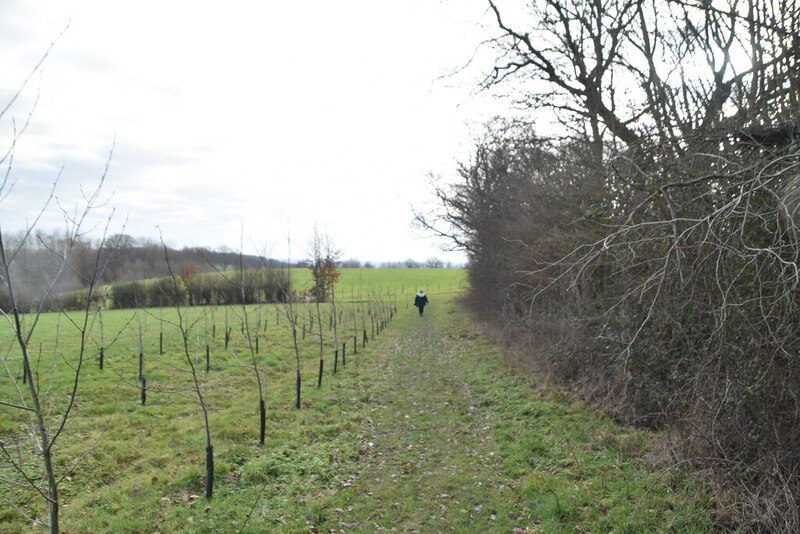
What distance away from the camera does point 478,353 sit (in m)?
15.8

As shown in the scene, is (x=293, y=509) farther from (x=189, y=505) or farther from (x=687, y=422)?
(x=687, y=422)

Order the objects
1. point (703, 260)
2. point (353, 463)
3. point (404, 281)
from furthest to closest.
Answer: point (404, 281) < point (353, 463) < point (703, 260)

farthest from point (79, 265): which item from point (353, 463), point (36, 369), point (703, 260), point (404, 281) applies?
point (404, 281)

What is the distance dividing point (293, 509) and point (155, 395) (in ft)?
25.5

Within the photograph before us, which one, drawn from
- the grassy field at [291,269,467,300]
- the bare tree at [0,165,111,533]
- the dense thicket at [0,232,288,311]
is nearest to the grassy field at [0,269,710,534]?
the bare tree at [0,165,111,533]

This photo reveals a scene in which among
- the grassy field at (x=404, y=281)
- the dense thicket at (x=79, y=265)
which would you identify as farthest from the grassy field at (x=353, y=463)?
the grassy field at (x=404, y=281)

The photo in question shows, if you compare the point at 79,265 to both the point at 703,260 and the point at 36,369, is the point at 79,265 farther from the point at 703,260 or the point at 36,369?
the point at 703,260

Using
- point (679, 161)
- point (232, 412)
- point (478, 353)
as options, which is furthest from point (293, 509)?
point (478, 353)

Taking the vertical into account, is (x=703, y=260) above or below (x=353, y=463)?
above

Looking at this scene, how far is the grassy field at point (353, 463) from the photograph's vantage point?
5105 mm

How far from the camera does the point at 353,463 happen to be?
22.8 ft

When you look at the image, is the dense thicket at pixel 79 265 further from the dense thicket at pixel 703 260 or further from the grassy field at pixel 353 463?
the dense thicket at pixel 703 260

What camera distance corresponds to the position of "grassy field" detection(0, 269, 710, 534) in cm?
511

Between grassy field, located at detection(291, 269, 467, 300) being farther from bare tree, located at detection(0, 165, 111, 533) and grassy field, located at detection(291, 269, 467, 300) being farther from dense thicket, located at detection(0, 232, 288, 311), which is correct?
bare tree, located at detection(0, 165, 111, 533)
